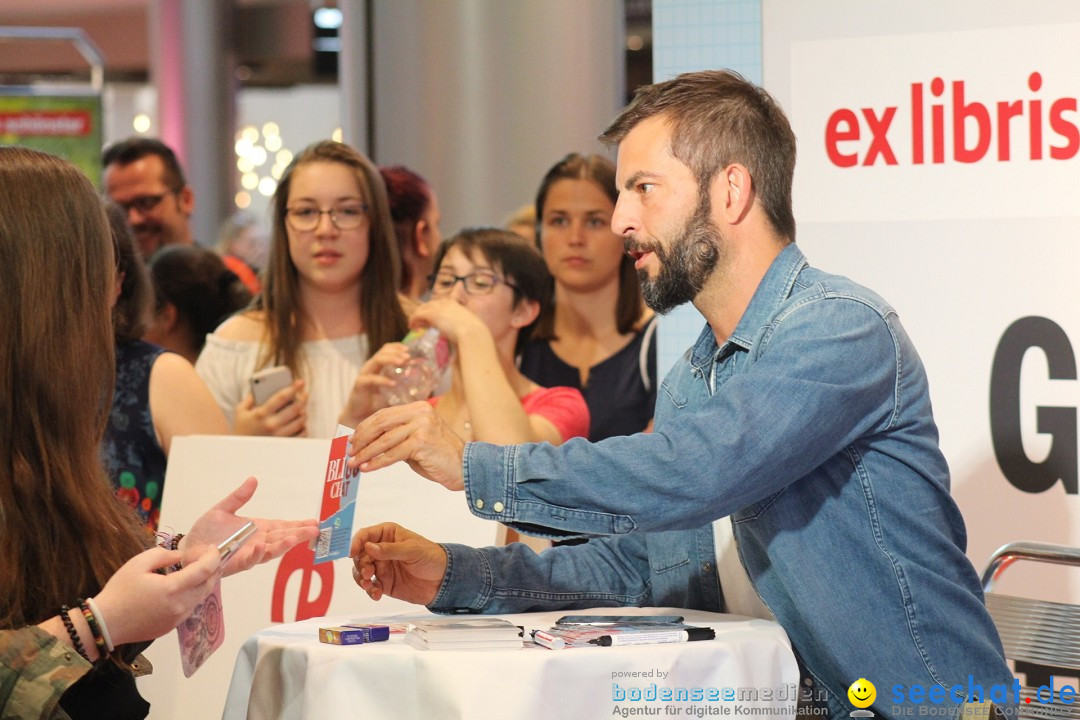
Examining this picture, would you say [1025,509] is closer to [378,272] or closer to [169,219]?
[378,272]

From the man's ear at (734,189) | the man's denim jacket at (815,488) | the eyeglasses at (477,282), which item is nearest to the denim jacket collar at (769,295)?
the man's denim jacket at (815,488)

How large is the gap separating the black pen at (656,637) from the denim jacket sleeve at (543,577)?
424 millimetres

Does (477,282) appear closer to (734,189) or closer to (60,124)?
(734,189)

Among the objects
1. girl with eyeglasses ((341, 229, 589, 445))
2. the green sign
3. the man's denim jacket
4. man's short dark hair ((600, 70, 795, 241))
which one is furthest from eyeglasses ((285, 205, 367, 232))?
the green sign

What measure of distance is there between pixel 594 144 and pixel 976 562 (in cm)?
297

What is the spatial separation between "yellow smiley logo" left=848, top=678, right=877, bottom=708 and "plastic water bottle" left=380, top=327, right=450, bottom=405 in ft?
5.52

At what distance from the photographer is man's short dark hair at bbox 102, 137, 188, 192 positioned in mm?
5430

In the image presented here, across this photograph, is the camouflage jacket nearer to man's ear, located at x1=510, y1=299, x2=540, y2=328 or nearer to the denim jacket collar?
the denim jacket collar

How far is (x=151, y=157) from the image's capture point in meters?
5.43

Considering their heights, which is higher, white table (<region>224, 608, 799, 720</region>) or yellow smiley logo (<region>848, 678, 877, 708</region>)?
white table (<region>224, 608, 799, 720</region>)

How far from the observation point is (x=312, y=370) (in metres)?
3.81

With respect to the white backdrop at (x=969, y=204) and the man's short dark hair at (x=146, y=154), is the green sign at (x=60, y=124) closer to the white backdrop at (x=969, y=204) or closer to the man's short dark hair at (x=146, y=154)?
the man's short dark hair at (x=146, y=154)

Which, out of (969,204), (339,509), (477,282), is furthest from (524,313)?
(339,509)

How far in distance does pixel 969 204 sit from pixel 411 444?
1822 millimetres
